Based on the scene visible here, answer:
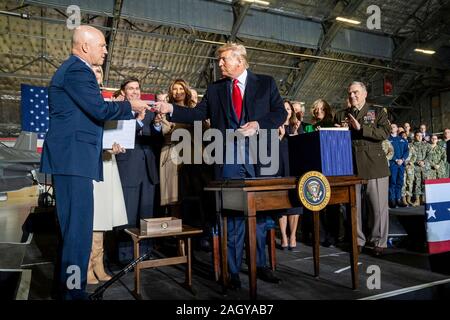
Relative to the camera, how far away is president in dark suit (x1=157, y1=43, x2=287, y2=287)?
7.52 ft

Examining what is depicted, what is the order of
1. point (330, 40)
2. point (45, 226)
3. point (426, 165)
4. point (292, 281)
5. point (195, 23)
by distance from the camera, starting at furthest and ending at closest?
point (330, 40) < point (195, 23) < point (426, 165) < point (45, 226) < point (292, 281)

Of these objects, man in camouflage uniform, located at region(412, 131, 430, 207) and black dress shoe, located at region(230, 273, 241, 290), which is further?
man in camouflage uniform, located at region(412, 131, 430, 207)

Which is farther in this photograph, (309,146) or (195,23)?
(195,23)

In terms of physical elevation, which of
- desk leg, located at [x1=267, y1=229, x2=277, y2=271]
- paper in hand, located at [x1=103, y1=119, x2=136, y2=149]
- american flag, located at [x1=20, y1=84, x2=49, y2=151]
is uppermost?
american flag, located at [x1=20, y1=84, x2=49, y2=151]

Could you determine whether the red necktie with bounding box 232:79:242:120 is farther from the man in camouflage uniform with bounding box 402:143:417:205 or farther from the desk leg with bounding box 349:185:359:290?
the man in camouflage uniform with bounding box 402:143:417:205

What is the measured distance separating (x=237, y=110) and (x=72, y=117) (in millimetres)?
1056

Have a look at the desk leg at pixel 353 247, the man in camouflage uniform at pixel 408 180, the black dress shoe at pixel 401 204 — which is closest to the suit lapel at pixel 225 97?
the desk leg at pixel 353 247

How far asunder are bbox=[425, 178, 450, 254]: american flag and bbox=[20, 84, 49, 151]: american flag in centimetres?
753

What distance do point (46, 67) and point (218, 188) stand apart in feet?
30.5

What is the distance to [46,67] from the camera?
9492 millimetres

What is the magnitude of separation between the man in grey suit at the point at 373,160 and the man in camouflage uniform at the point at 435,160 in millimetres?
4852

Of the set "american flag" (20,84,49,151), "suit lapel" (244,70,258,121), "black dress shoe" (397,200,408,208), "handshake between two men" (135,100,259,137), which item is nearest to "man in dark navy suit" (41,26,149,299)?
"handshake between two men" (135,100,259,137)
